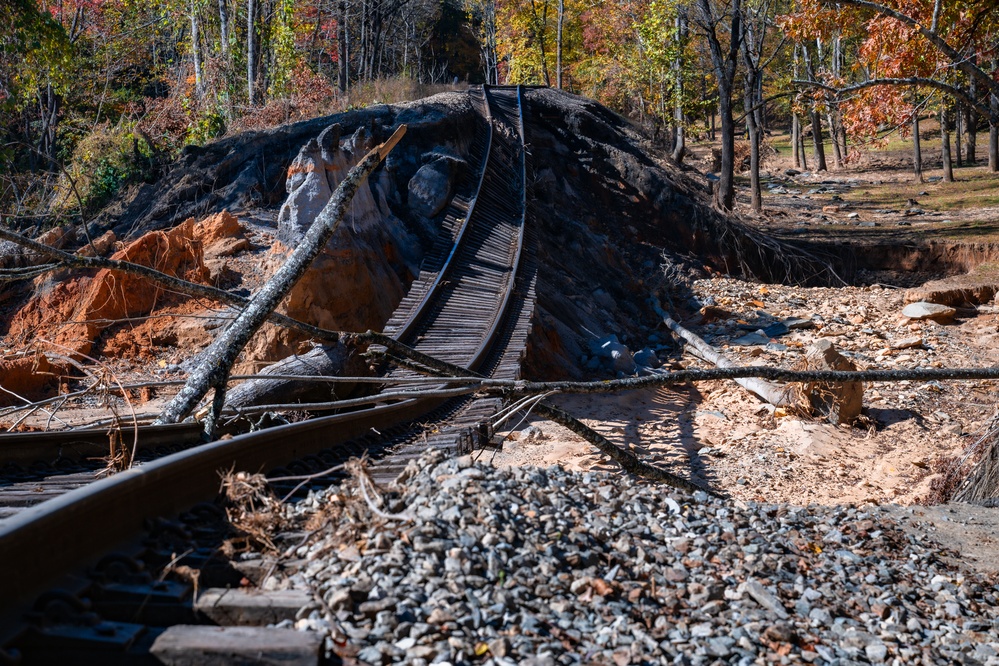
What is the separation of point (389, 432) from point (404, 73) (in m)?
23.2

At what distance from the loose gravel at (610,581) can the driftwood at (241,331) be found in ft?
5.51

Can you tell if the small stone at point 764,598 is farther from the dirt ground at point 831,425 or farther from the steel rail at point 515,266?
the steel rail at point 515,266

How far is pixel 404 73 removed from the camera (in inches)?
1104

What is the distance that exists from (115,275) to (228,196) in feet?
9.28

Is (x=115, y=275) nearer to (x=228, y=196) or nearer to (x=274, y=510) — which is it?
(x=228, y=196)

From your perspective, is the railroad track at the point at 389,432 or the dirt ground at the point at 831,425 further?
the dirt ground at the point at 831,425

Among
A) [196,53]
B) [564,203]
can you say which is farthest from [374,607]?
[196,53]

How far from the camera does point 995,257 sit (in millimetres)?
16250

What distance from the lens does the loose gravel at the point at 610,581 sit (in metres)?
3.06

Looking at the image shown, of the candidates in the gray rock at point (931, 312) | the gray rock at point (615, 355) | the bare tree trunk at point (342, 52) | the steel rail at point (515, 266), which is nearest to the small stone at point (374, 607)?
the steel rail at point (515, 266)

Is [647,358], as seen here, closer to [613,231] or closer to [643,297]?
[643,297]

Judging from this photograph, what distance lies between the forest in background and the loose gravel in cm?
334

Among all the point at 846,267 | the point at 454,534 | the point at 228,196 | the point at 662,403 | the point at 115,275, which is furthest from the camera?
the point at 846,267

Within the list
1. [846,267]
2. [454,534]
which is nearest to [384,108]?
[846,267]
